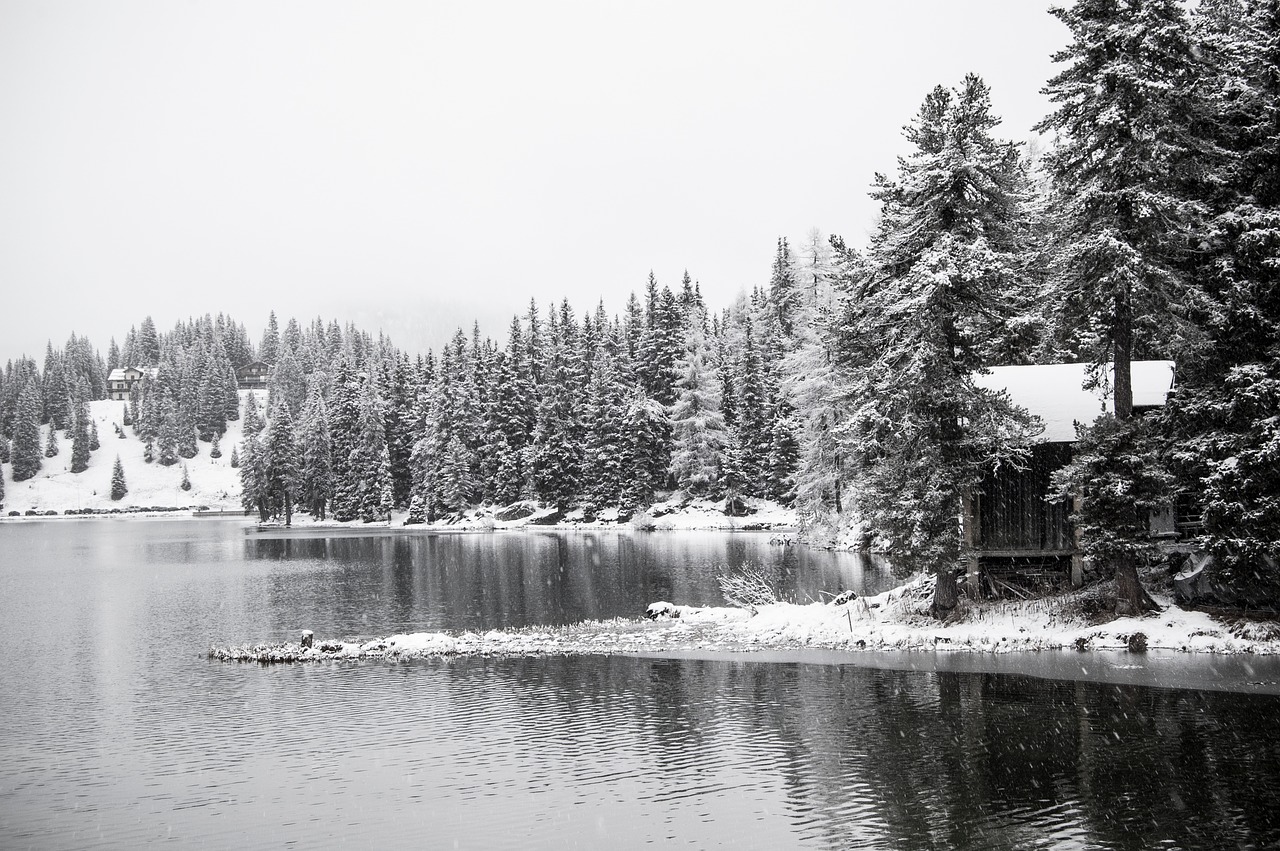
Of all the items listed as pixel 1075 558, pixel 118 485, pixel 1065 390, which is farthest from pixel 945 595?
pixel 118 485

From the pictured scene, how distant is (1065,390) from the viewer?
27.3 metres

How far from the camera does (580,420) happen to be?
93375mm

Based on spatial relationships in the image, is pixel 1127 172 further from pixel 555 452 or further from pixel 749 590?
pixel 555 452

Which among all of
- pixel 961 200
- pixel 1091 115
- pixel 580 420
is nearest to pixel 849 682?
pixel 961 200

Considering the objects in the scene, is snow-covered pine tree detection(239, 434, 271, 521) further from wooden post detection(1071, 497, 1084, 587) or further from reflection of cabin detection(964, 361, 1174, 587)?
wooden post detection(1071, 497, 1084, 587)

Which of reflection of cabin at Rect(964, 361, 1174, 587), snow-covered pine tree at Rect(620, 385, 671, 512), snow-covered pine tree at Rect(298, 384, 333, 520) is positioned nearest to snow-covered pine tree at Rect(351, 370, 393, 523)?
snow-covered pine tree at Rect(298, 384, 333, 520)

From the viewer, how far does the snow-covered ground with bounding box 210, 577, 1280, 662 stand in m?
23.0

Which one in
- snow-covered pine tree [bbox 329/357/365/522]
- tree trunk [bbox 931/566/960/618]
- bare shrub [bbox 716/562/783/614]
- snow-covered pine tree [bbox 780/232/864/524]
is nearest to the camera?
tree trunk [bbox 931/566/960/618]

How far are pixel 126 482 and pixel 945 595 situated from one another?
6402 inches

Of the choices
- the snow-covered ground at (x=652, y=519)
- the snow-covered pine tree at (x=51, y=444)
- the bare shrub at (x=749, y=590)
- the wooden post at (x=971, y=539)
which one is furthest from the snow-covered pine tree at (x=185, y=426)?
the wooden post at (x=971, y=539)

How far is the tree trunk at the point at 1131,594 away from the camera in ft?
78.5

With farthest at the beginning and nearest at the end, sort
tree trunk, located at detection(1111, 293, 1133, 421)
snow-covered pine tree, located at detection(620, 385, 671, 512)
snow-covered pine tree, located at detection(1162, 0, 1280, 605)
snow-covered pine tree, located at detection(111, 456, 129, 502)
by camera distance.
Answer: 1. snow-covered pine tree, located at detection(111, 456, 129, 502)
2. snow-covered pine tree, located at detection(620, 385, 671, 512)
3. tree trunk, located at detection(1111, 293, 1133, 421)
4. snow-covered pine tree, located at detection(1162, 0, 1280, 605)

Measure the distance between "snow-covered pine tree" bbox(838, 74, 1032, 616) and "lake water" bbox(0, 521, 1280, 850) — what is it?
454 centimetres

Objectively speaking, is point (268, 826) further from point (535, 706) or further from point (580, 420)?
point (580, 420)
